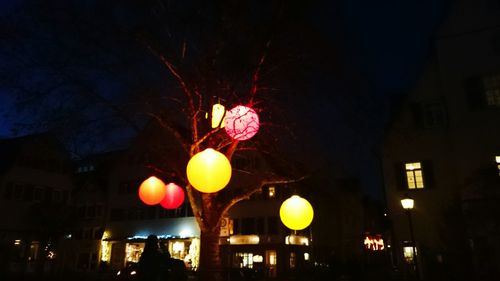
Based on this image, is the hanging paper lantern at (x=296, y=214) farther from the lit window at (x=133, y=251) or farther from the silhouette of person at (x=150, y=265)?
the lit window at (x=133, y=251)

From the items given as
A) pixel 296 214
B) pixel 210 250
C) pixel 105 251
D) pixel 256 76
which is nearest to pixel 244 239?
pixel 105 251

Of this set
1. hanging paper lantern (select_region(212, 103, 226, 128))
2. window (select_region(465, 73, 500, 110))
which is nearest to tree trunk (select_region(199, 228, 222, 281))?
hanging paper lantern (select_region(212, 103, 226, 128))

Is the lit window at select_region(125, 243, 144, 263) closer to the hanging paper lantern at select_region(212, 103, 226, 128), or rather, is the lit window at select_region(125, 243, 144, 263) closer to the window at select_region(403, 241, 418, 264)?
the window at select_region(403, 241, 418, 264)

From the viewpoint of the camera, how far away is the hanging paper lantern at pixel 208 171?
549 cm

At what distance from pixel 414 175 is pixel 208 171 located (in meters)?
11.6

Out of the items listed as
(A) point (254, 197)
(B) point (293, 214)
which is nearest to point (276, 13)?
(B) point (293, 214)

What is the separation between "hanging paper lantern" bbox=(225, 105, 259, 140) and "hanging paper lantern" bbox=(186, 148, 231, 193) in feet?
2.01

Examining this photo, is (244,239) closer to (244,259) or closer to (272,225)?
(244,259)

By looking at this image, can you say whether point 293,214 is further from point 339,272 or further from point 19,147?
point 19,147

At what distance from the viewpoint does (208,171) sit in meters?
5.49

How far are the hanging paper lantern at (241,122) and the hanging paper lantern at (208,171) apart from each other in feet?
2.01

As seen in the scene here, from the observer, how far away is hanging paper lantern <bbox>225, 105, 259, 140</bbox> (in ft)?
19.5

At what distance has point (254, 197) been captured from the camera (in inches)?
1037

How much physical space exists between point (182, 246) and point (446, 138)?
19.2 meters
